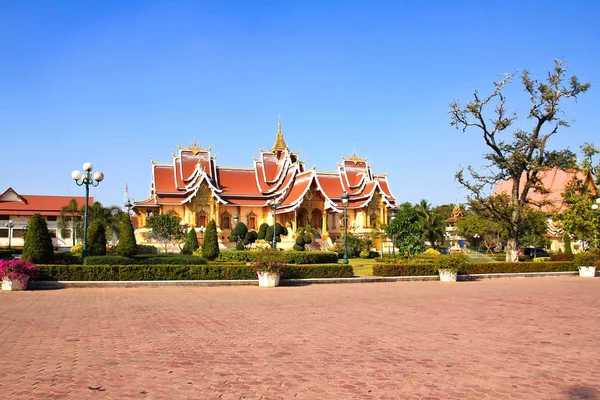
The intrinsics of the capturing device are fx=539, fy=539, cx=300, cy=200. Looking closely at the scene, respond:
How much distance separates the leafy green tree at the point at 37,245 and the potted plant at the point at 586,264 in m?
23.3

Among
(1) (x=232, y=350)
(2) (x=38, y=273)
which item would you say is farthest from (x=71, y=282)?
(1) (x=232, y=350)

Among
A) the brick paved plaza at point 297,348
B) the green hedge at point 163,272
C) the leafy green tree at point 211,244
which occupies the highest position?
the leafy green tree at point 211,244

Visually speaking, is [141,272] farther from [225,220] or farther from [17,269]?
[225,220]

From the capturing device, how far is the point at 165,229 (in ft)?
136

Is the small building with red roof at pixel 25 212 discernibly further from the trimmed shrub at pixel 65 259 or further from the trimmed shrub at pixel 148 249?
the trimmed shrub at pixel 65 259

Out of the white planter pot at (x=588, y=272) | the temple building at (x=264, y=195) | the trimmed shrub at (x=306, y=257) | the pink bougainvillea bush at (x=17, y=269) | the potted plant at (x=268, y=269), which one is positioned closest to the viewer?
the pink bougainvillea bush at (x=17, y=269)

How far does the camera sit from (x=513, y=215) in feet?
103

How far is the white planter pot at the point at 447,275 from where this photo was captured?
2198 centimetres

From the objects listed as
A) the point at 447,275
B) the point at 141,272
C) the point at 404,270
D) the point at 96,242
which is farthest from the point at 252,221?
the point at 141,272

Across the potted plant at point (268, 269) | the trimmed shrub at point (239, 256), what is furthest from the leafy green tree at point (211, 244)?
the potted plant at point (268, 269)

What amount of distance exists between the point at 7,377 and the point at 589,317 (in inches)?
420

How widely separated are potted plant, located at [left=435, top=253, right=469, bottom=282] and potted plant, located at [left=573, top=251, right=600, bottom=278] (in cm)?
758

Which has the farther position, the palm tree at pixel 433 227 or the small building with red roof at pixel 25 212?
the small building with red roof at pixel 25 212

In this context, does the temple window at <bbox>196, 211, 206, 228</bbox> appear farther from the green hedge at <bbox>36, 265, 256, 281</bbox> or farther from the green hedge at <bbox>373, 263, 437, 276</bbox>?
the green hedge at <bbox>36, 265, 256, 281</bbox>
